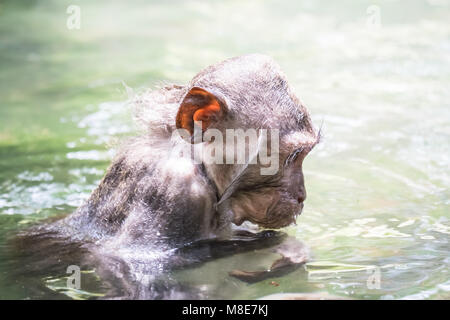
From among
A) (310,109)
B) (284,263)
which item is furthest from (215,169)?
(310,109)

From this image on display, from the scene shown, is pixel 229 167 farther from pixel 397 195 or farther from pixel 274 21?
pixel 274 21

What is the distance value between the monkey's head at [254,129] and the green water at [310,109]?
49 cm

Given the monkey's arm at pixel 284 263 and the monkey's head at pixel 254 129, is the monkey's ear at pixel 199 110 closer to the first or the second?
the monkey's head at pixel 254 129

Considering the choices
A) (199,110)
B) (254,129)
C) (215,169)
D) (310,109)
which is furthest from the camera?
(310,109)

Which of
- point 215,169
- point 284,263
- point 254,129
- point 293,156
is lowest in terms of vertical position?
point 284,263

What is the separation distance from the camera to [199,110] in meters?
5.03

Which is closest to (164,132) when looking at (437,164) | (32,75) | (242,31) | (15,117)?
(437,164)

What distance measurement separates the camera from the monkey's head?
201 inches

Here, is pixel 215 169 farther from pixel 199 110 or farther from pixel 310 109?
pixel 310 109

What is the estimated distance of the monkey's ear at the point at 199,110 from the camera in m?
4.96

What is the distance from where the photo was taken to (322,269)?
514cm

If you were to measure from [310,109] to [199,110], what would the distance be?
5544mm

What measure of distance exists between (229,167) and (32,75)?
31.2ft

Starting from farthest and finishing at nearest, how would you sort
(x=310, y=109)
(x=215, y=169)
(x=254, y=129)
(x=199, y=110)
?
(x=310, y=109) < (x=215, y=169) < (x=254, y=129) < (x=199, y=110)
